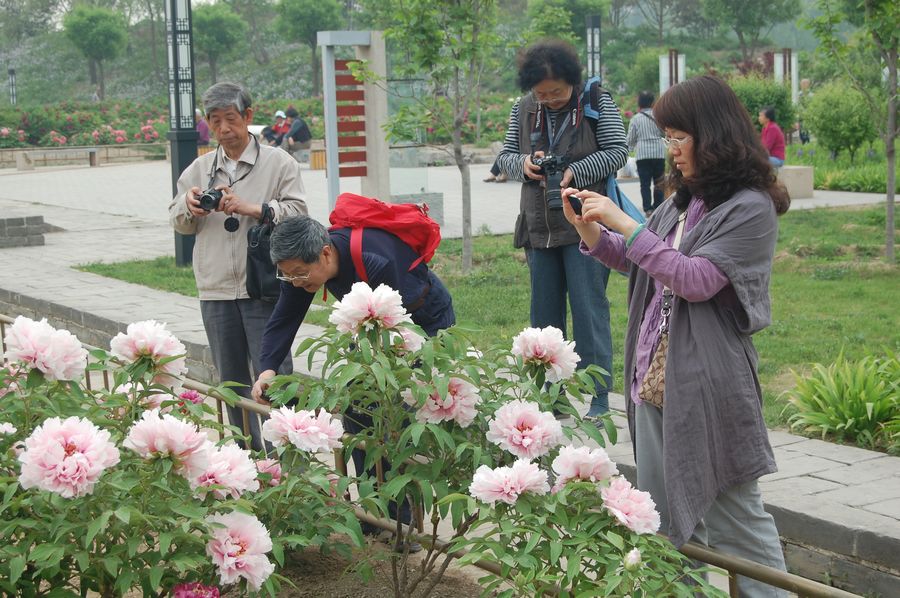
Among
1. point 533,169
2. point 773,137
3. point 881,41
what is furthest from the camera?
point 773,137

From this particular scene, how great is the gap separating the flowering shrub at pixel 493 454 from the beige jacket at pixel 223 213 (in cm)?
174

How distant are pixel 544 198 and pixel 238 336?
58.3 inches

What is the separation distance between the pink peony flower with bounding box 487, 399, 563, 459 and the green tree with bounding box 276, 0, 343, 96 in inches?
2129

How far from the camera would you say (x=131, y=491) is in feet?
8.24

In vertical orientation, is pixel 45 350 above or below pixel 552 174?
below

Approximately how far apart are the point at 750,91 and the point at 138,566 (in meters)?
24.5

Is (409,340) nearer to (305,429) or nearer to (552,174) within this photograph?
(305,429)

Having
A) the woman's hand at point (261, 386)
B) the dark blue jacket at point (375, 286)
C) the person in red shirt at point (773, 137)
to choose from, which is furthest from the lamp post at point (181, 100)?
the person in red shirt at point (773, 137)

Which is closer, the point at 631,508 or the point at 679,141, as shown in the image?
the point at 631,508

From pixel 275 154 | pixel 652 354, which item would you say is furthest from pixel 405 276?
pixel 275 154

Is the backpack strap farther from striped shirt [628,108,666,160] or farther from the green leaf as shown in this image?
striped shirt [628,108,666,160]

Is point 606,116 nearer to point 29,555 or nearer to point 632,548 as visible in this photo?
point 632,548

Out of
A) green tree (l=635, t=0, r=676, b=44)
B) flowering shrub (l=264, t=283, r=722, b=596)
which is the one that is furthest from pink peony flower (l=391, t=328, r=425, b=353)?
green tree (l=635, t=0, r=676, b=44)

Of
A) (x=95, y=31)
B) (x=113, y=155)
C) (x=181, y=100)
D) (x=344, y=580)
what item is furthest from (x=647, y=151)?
(x=95, y=31)
